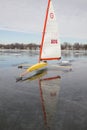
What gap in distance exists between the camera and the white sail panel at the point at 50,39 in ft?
67.3

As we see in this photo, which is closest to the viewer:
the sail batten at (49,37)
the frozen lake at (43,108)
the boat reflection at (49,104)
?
the frozen lake at (43,108)

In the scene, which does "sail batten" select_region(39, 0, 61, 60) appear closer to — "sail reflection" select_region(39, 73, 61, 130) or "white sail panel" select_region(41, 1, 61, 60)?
"white sail panel" select_region(41, 1, 61, 60)

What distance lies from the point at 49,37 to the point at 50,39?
0.24 m

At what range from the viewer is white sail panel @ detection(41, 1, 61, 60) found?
67.3 feet

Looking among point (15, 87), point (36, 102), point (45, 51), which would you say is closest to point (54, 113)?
point (36, 102)

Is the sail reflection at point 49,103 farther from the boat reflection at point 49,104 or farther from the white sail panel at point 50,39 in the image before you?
the white sail panel at point 50,39

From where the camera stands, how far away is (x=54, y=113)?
285 inches

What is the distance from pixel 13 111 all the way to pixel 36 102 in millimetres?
1463

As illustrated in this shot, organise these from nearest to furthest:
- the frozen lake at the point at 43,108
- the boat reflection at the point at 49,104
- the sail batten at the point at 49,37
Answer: the frozen lake at the point at 43,108, the boat reflection at the point at 49,104, the sail batten at the point at 49,37

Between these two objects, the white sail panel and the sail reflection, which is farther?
the white sail panel

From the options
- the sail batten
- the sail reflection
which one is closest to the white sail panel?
the sail batten

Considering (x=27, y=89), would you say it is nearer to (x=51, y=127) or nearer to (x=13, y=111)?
(x=13, y=111)

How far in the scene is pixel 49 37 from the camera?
20781mm

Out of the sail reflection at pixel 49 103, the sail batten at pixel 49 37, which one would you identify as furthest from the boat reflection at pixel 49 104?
the sail batten at pixel 49 37
